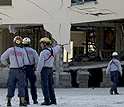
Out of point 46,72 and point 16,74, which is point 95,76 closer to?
point 46,72

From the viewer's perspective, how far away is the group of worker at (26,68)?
12617 mm

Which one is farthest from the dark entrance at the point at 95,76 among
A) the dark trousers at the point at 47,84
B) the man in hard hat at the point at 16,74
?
the man in hard hat at the point at 16,74

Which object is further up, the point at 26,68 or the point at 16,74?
the point at 26,68

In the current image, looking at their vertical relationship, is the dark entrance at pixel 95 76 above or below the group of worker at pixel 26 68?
below

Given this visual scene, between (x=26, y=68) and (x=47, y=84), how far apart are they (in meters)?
0.88

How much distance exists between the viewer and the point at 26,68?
1358cm

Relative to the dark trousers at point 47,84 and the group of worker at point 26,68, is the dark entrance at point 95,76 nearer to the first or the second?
the group of worker at point 26,68

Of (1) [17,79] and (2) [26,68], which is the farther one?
(2) [26,68]

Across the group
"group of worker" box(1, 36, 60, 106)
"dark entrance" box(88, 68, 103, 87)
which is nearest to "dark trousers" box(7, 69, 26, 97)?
"group of worker" box(1, 36, 60, 106)

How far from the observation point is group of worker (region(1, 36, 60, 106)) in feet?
41.4

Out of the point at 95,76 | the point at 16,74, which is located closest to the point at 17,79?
the point at 16,74

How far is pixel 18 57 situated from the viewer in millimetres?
12680

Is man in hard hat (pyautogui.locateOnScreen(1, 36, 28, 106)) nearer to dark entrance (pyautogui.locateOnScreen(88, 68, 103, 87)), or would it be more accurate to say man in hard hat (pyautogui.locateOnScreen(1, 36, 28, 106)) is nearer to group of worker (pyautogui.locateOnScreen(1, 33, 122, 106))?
group of worker (pyautogui.locateOnScreen(1, 33, 122, 106))

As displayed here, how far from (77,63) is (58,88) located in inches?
117
